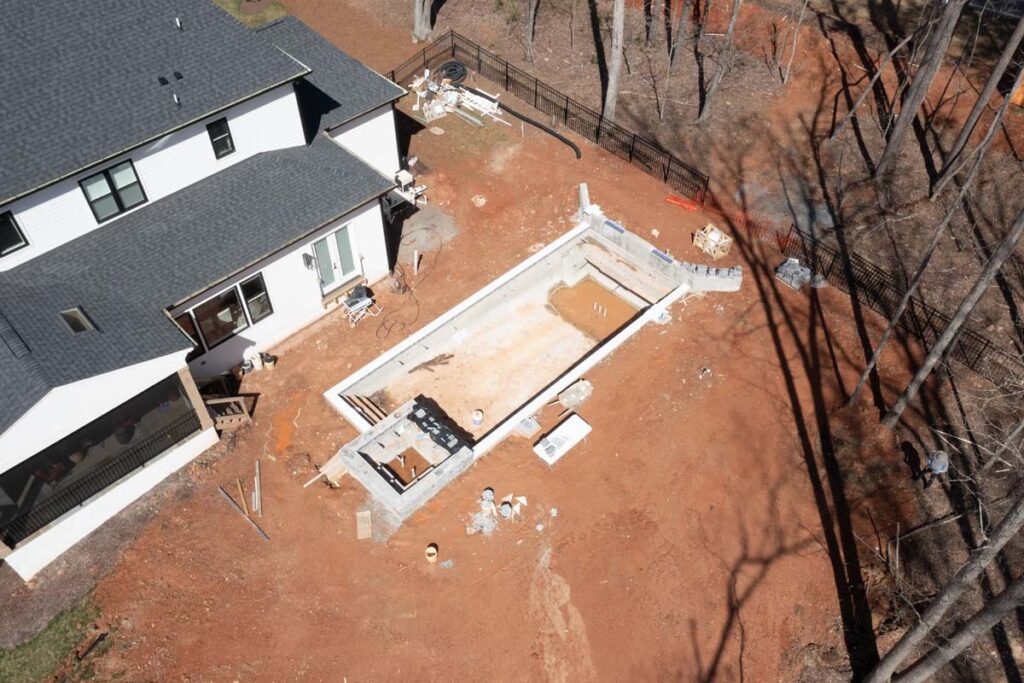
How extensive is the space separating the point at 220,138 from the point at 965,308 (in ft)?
73.5

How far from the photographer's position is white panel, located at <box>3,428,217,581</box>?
787 inches

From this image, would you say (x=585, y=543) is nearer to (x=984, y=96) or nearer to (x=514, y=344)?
(x=514, y=344)

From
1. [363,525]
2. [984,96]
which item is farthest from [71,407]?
[984,96]

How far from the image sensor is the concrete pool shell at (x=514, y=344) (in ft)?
74.2

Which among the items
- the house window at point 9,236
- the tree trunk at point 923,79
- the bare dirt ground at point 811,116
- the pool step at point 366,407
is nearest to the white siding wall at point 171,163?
the house window at point 9,236

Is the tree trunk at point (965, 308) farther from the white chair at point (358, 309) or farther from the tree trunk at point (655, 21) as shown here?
the tree trunk at point (655, 21)

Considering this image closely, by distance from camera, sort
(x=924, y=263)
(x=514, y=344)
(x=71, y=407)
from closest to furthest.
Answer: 1. (x=924, y=263)
2. (x=71, y=407)
3. (x=514, y=344)

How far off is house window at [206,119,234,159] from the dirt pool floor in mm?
6745

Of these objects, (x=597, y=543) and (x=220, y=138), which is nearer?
(x=597, y=543)

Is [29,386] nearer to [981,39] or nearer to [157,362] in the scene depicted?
[157,362]

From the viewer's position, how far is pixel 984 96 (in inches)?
Answer: 1064

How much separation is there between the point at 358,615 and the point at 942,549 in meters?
16.0

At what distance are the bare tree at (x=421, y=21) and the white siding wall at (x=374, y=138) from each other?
36.6 feet

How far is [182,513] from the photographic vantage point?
2147 centimetres
